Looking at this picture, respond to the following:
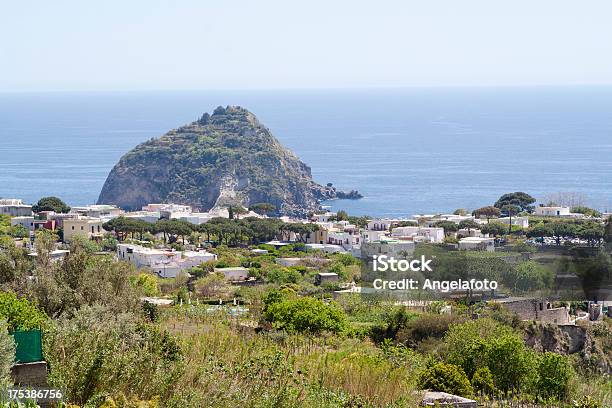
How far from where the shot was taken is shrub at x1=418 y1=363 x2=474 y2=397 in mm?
11359

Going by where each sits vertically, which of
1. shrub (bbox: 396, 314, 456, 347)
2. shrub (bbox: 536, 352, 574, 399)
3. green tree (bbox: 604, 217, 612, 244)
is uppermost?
shrub (bbox: 536, 352, 574, 399)

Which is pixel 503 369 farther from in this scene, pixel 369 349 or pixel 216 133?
pixel 216 133

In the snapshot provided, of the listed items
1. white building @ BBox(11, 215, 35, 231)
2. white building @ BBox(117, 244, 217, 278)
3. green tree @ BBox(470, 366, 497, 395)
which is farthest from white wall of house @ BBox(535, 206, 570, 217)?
green tree @ BBox(470, 366, 497, 395)

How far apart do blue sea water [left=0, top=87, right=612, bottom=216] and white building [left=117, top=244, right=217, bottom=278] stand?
1042 inches

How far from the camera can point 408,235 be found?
3516 centimetres

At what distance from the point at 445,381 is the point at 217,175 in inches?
2238

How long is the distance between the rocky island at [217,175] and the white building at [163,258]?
33.4 metres

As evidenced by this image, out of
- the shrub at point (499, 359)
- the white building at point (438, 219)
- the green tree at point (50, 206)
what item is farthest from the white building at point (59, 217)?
the shrub at point (499, 359)

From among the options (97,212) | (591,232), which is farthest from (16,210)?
(591,232)

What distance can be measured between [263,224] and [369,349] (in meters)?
24.7

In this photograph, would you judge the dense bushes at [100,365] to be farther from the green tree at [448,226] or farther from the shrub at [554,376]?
the green tree at [448,226]

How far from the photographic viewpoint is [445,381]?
Result: 1148cm

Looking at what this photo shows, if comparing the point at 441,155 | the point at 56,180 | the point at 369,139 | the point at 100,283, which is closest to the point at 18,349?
the point at 100,283

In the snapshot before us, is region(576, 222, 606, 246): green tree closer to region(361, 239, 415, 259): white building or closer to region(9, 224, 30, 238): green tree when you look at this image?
region(361, 239, 415, 259): white building
